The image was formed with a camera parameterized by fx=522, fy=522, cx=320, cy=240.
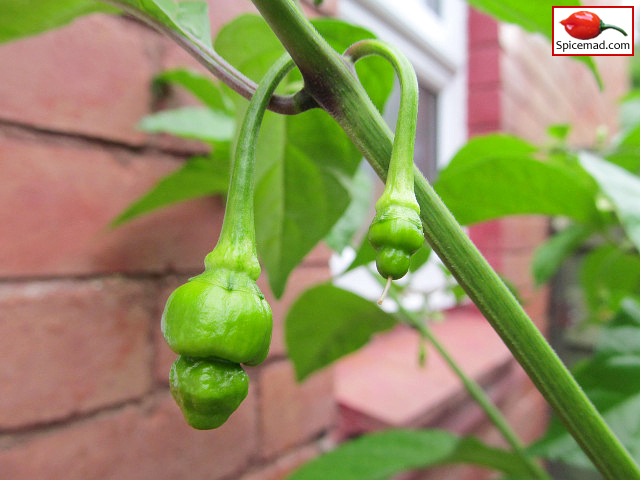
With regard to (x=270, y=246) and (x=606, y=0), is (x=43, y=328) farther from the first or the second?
(x=606, y=0)

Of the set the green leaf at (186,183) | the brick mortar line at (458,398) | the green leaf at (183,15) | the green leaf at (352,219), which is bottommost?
the brick mortar line at (458,398)

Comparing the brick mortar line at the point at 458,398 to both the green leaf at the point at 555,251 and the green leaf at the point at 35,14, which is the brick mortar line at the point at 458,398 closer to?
the green leaf at the point at 555,251

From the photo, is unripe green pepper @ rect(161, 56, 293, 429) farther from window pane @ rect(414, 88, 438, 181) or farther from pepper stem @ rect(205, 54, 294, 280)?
window pane @ rect(414, 88, 438, 181)


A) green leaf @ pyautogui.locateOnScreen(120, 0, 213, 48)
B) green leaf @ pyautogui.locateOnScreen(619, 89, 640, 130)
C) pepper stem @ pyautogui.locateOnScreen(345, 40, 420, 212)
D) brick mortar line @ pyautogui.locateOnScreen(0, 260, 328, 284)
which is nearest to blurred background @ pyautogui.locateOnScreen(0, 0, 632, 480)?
brick mortar line @ pyautogui.locateOnScreen(0, 260, 328, 284)

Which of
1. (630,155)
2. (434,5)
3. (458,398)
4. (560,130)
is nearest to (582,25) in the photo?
(630,155)

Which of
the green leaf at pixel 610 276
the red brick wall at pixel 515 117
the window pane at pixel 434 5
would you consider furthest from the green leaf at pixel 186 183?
the window pane at pixel 434 5

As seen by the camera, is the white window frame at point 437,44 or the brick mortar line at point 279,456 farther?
the white window frame at point 437,44

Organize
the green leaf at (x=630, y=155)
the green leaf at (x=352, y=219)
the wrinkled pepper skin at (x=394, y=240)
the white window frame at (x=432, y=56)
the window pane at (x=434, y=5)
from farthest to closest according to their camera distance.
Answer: the window pane at (x=434, y=5) < the white window frame at (x=432, y=56) < the green leaf at (x=630, y=155) < the green leaf at (x=352, y=219) < the wrinkled pepper skin at (x=394, y=240)
